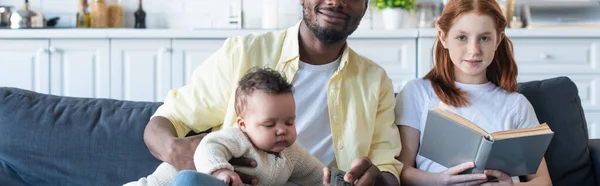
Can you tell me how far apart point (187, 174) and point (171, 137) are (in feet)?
1.67

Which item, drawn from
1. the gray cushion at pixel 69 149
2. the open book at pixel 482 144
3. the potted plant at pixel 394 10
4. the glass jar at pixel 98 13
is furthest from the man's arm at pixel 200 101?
the glass jar at pixel 98 13

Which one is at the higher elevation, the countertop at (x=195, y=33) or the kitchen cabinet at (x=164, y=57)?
the countertop at (x=195, y=33)

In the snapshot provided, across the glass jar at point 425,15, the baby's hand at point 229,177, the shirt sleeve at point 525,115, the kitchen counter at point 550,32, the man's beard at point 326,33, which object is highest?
the man's beard at point 326,33

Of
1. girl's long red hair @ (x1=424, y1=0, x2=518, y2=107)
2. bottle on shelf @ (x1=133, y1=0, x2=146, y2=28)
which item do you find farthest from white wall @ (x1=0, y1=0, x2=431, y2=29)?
girl's long red hair @ (x1=424, y1=0, x2=518, y2=107)

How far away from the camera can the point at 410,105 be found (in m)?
2.20

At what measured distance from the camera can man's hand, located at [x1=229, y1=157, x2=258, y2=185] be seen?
5.64ft

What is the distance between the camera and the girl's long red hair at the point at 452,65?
2180 mm

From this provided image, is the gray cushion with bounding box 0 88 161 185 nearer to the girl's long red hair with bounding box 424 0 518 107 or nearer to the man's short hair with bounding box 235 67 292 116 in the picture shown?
the man's short hair with bounding box 235 67 292 116

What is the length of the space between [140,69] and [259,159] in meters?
2.63

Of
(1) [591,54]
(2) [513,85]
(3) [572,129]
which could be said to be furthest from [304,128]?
(1) [591,54]

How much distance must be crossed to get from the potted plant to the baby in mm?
2665

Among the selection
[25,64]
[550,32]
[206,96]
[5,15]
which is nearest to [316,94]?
[206,96]

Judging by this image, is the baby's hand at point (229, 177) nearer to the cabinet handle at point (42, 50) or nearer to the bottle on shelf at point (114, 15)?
the cabinet handle at point (42, 50)

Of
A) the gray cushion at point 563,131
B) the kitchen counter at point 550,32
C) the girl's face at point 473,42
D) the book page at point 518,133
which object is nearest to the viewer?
the book page at point 518,133
